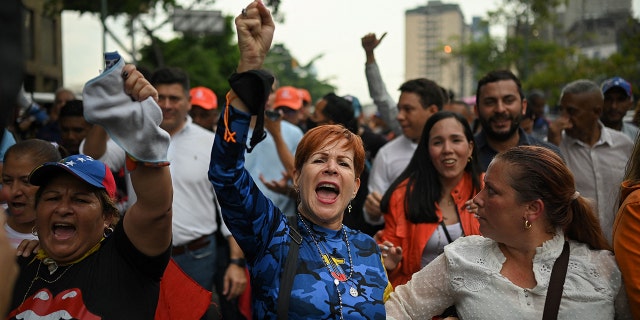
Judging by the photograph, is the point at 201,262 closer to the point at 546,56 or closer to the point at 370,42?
the point at 370,42

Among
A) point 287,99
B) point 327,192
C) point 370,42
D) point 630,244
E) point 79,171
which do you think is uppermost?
point 370,42

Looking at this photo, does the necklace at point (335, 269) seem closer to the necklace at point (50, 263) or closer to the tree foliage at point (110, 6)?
the necklace at point (50, 263)

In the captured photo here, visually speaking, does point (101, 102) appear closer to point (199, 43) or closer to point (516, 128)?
point (516, 128)

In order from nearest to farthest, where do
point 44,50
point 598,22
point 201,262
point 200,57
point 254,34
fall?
point 254,34
point 201,262
point 44,50
point 200,57
point 598,22

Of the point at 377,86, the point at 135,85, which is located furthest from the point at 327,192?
the point at 377,86

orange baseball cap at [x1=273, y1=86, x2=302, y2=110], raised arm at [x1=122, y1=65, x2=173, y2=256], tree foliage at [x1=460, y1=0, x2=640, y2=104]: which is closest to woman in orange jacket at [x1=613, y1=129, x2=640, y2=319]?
raised arm at [x1=122, y1=65, x2=173, y2=256]

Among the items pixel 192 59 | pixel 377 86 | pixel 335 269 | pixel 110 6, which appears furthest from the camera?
pixel 192 59

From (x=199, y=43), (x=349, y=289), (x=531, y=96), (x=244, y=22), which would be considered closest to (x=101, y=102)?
(x=244, y=22)

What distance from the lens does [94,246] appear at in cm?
284

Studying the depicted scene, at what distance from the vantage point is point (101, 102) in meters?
2.11

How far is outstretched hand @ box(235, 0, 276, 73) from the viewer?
2434 mm

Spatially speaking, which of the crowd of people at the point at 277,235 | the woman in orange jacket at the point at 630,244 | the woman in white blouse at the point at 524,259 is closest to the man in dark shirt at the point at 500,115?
the crowd of people at the point at 277,235

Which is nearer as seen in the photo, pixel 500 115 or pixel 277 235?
pixel 277 235

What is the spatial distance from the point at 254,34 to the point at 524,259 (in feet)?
5.04
